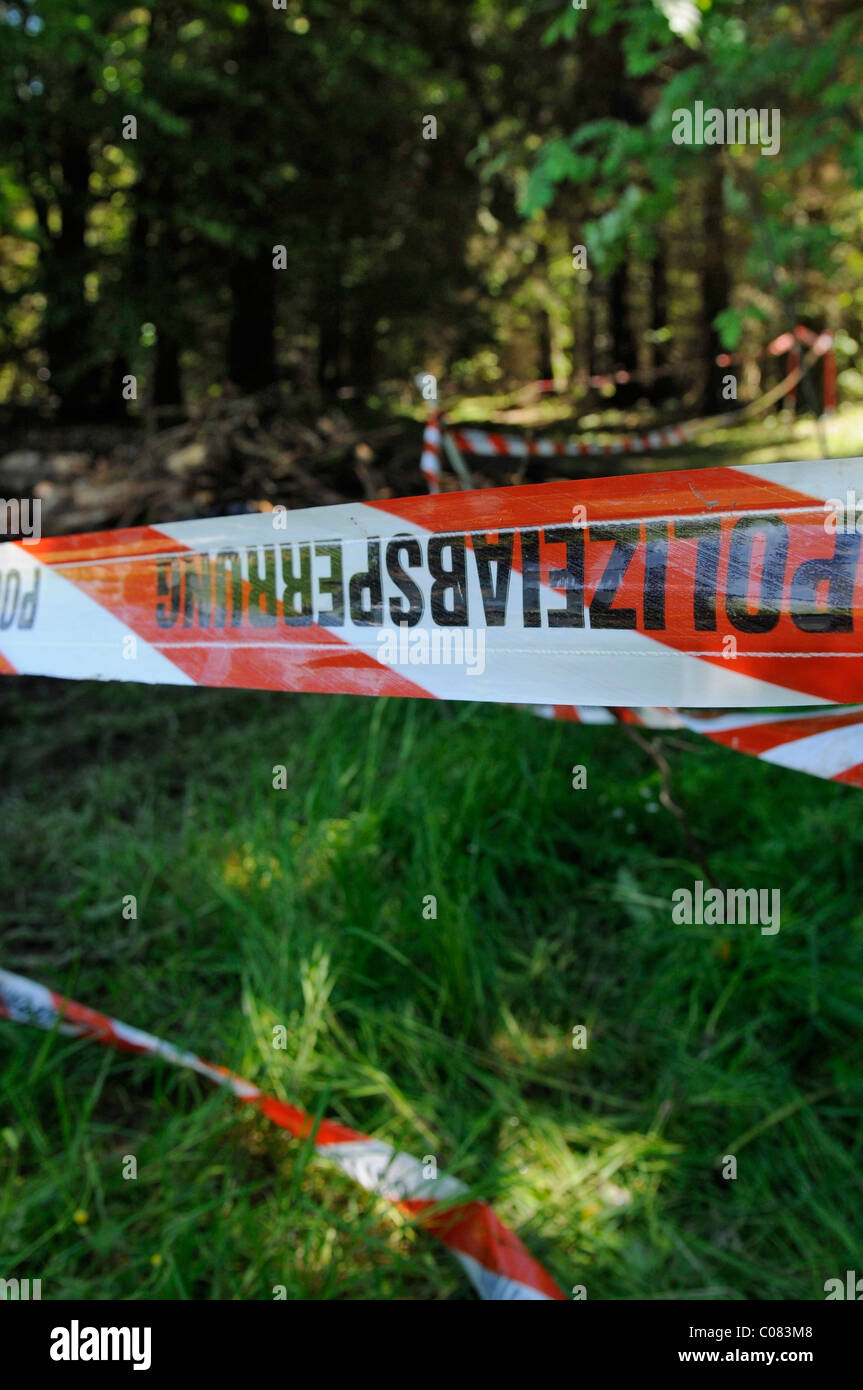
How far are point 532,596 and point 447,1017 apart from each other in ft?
5.20

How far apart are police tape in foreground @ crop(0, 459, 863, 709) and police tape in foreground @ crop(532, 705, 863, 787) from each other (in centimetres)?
26

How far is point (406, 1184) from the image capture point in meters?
A: 2.19

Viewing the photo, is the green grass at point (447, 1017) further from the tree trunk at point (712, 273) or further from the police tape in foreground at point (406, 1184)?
the tree trunk at point (712, 273)

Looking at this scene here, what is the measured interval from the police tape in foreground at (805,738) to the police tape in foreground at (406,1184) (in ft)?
3.86

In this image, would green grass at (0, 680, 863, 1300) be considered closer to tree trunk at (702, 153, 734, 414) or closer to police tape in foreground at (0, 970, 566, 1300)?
police tape in foreground at (0, 970, 566, 1300)

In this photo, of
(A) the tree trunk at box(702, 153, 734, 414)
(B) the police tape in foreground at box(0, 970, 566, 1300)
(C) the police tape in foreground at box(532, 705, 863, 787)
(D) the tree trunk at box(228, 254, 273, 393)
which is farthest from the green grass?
(A) the tree trunk at box(702, 153, 734, 414)

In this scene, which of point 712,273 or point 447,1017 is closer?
point 447,1017

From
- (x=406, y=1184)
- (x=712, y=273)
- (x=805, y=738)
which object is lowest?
(x=406, y=1184)

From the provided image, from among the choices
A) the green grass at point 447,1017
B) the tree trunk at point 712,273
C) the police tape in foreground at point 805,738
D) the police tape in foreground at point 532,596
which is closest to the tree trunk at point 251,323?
the green grass at point 447,1017

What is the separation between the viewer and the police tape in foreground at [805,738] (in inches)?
60.8

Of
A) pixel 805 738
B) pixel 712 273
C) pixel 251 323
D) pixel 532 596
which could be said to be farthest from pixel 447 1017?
pixel 712 273

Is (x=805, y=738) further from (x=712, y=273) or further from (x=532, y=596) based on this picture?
(x=712, y=273)

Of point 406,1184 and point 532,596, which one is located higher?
point 532,596

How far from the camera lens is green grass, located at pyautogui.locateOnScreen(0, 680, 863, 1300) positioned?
2.09 metres
